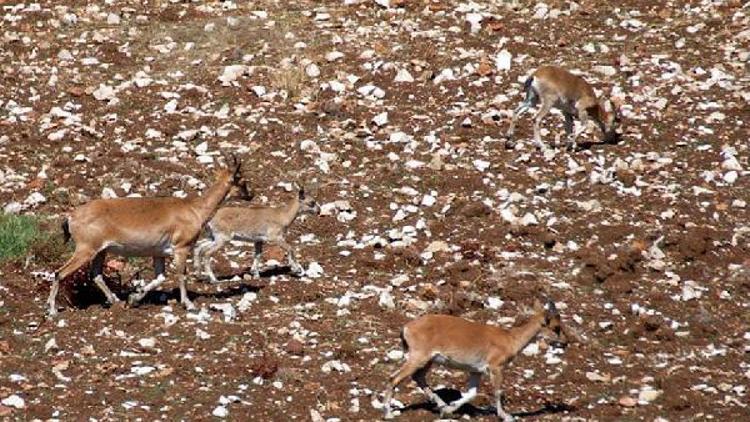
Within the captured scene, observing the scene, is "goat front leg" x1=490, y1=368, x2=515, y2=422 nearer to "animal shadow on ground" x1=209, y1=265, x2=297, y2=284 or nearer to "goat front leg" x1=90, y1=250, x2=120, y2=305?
"animal shadow on ground" x1=209, y1=265, x2=297, y2=284

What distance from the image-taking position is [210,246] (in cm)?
1748

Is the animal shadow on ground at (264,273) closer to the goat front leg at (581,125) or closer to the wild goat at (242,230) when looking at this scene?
the wild goat at (242,230)

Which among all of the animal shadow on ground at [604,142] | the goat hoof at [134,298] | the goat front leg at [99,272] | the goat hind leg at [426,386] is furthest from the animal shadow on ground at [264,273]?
the animal shadow on ground at [604,142]

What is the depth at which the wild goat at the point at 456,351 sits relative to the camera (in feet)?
42.3

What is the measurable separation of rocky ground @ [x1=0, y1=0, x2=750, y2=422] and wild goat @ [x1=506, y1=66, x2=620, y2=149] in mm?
340

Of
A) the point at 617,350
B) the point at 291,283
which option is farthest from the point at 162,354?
the point at 617,350

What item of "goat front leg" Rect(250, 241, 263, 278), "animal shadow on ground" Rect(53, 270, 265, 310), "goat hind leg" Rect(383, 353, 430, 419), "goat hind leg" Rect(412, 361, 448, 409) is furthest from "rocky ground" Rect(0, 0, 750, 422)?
"goat hind leg" Rect(383, 353, 430, 419)

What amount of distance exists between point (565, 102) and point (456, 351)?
347 inches

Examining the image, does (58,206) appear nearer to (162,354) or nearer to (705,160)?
(162,354)

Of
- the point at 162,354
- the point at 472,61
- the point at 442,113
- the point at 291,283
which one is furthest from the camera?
the point at 472,61

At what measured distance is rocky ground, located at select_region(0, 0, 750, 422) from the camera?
46.2 ft

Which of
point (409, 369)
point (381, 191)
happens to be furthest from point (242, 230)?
point (409, 369)

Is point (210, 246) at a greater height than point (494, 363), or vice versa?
point (494, 363)

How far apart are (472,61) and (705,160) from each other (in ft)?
16.2
